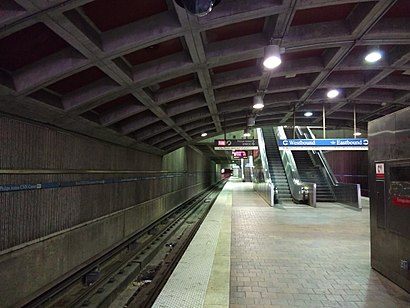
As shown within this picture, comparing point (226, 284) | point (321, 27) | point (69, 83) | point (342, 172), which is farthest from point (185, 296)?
point (342, 172)

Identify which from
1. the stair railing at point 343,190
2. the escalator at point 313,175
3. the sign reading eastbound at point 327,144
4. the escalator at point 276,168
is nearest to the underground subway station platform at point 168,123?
the sign reading eastbound at point 327,144

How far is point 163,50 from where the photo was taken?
478cm

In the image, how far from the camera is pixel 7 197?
427cm

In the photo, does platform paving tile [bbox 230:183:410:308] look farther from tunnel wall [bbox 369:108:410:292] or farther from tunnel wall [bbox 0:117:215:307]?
tunnel wall [bbox 0:117:215:307]

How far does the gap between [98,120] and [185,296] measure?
4.53 metres

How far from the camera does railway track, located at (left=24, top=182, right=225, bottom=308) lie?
4918mm

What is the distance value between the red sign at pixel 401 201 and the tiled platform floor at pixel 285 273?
1119mm

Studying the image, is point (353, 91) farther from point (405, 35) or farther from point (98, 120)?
point (98, 120)

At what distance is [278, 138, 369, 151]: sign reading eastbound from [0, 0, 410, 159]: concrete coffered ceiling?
3.28 m

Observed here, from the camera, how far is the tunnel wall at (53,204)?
169 inches

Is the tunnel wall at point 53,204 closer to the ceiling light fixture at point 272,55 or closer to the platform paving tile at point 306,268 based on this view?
the platform paving tile at point 306,268

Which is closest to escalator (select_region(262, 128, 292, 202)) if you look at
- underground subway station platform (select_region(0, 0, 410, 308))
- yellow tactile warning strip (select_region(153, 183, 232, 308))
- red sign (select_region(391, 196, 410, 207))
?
underground subway station platform (select_region(0, 0, 410, 308))

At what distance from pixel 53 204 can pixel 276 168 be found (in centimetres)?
1388

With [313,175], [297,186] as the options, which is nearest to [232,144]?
[297,186]
